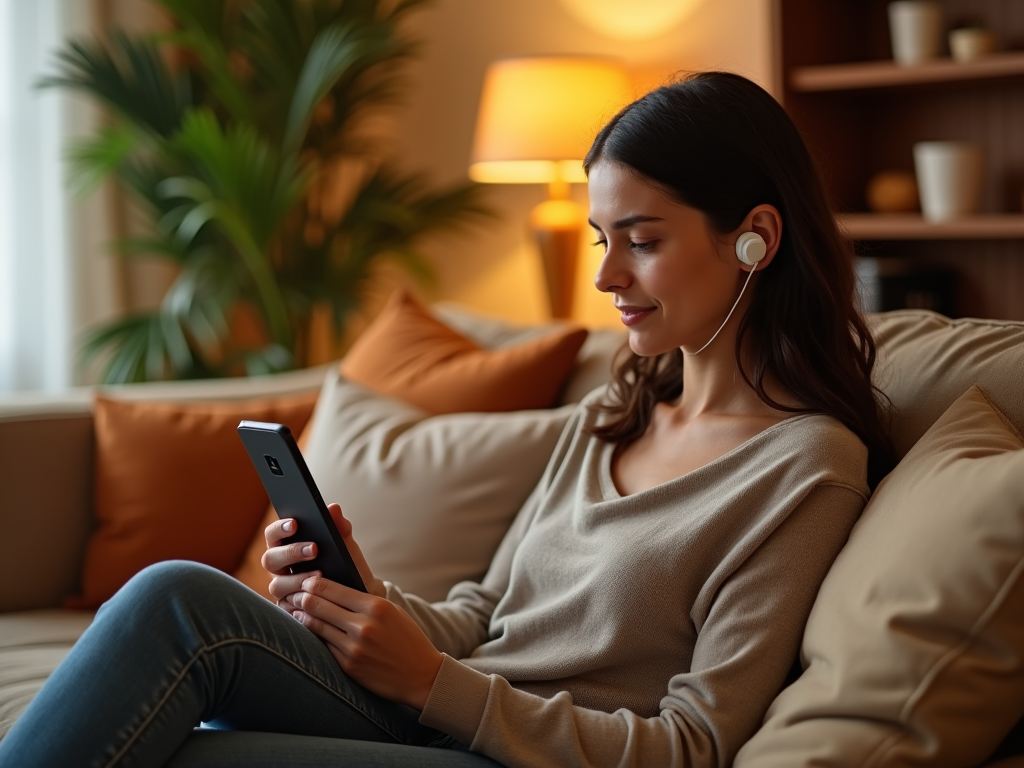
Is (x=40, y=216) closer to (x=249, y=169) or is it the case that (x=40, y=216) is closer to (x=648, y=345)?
(x=249, y=169)

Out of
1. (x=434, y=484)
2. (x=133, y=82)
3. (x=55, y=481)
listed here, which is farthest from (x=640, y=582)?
(x=133, y=82)

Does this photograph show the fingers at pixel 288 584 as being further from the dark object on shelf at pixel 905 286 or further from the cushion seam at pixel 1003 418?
the dark object on shelf at pixel 905 286

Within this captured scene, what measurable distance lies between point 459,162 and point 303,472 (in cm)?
269

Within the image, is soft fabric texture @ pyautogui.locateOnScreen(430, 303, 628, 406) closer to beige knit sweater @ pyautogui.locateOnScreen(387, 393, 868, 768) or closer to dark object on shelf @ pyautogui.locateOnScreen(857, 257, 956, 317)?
beige knit sweater @ pyautogui.locateOnScreen(387, 393, 868, 768)

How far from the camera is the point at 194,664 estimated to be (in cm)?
111

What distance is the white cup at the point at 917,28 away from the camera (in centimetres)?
249

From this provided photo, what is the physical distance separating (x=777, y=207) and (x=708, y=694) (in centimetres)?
53

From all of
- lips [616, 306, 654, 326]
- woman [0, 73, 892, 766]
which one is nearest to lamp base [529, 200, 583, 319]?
woman [0, 73, 892, 766]

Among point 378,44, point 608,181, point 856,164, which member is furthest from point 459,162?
point 608,181

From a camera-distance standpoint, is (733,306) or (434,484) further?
(434,484)

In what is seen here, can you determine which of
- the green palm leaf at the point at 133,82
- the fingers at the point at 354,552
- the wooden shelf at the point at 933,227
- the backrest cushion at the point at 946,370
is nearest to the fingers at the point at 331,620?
the fingers at the point at 354,552

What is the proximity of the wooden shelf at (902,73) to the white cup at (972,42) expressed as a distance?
0.11 feet

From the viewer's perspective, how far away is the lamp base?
2995 mm

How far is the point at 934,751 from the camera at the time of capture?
0.96 metres
